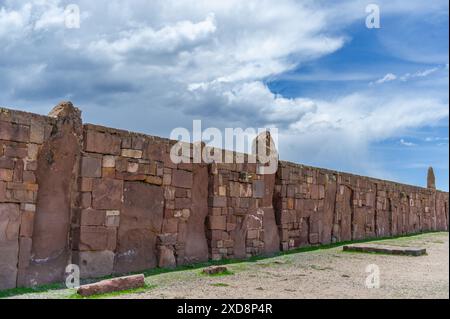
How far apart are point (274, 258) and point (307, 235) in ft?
11.0

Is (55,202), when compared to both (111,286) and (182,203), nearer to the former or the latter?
(111,286)

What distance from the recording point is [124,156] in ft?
32.5

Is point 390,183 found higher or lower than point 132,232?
higher

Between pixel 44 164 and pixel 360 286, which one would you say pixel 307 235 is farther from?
pixel 44 164

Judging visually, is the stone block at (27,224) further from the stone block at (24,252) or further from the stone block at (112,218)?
the stone block at (112,218)

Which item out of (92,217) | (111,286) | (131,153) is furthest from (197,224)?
(111,286)

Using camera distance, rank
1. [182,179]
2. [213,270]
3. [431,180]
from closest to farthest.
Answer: [213,270]
[182,179]
[431,180]

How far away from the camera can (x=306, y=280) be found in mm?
9594

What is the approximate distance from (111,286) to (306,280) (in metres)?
3.81
